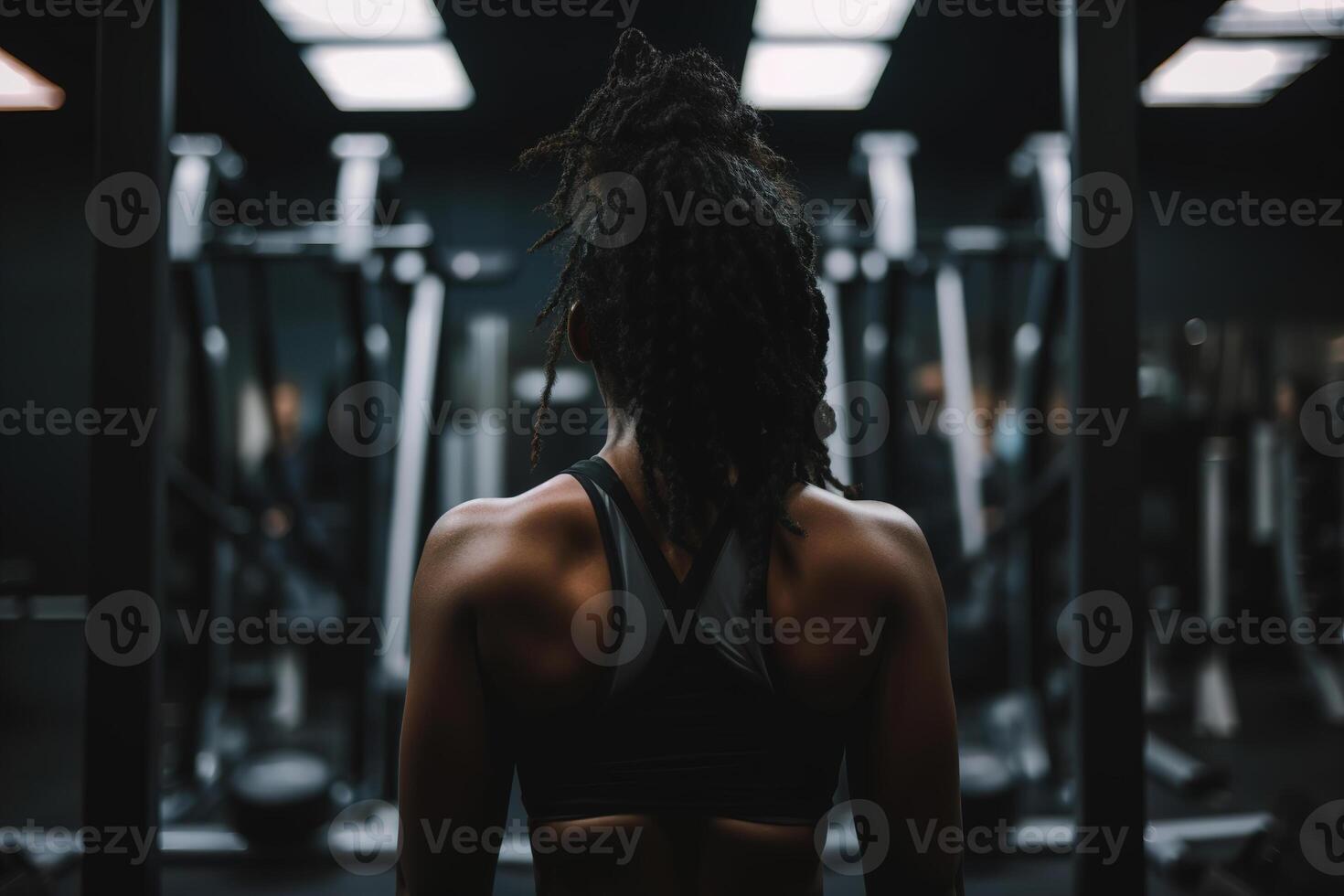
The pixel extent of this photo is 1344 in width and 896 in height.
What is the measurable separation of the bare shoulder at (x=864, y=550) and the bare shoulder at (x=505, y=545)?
0.68 ft

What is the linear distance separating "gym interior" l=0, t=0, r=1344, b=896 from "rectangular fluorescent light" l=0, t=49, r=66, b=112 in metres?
0.03

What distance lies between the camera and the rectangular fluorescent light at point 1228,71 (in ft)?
11.3

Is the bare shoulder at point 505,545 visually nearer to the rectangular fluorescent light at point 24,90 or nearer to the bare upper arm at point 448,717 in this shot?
the bare upper arm at point 448,717

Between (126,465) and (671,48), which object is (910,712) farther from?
(671,48)

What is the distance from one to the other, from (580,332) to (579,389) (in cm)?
379

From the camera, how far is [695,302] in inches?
33.1

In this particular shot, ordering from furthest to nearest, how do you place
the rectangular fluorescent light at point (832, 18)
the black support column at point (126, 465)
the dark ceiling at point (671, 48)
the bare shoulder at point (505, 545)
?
1. the dark ceiling at point (671, 48)
2. the rectangular fluorescent light at point (832, 18)
3. the black support column at point (126, 465)
4. the bare shoulder at point (505, 545)

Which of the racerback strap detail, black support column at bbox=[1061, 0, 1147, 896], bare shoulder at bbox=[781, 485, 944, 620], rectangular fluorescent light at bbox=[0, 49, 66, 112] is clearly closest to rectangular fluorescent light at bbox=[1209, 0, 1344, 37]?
black support column at bbox=[1061, 0, 1147, 896]

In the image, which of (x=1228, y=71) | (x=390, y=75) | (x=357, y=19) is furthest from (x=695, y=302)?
(x=1228, y=71)

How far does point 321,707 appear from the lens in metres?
4.35

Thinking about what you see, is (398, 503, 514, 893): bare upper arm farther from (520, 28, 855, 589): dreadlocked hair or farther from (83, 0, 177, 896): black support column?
(83, 0, 177, 896): black support column

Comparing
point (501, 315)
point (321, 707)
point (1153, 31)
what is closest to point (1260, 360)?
point (1153, 31)

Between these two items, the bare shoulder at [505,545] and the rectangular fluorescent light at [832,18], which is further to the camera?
the rectangular fluorescent light at [832,18]

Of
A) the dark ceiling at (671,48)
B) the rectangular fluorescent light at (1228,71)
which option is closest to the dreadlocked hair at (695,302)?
the dark ceiling at (671,48)
